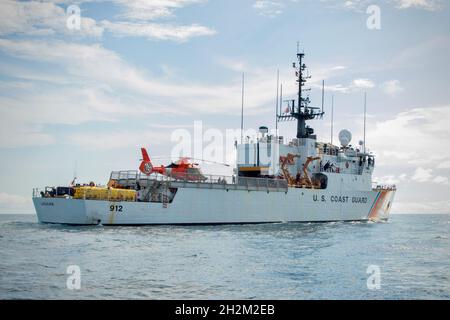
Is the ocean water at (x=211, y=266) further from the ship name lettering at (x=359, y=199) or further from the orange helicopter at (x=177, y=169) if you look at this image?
the ship name lettering at (x=359, y=199)

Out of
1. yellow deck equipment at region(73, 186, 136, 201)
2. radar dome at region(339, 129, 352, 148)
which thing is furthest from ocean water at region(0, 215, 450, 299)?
radar dome at region(339, 129, 352, 148)

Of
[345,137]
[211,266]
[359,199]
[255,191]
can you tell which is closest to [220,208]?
[255,191]

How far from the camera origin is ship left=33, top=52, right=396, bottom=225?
111 feet

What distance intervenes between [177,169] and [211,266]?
21635 mm

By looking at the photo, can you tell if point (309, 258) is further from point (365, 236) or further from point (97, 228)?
point (97, 228)

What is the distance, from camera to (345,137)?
53.3 meters

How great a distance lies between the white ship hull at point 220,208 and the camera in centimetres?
3325

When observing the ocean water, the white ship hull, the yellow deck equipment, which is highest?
the yellow deck equipment

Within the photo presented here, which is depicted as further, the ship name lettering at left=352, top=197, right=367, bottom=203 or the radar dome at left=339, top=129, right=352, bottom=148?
the radar dome at left=339, top=129, right=352, bottom=148

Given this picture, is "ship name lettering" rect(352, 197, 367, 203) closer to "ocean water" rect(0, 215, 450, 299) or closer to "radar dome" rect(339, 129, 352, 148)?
"radar dome" rect(339, 129, 352, 148)

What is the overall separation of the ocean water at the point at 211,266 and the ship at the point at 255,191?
3358 millimetres

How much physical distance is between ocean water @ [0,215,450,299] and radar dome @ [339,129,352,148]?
2340 centimetres
